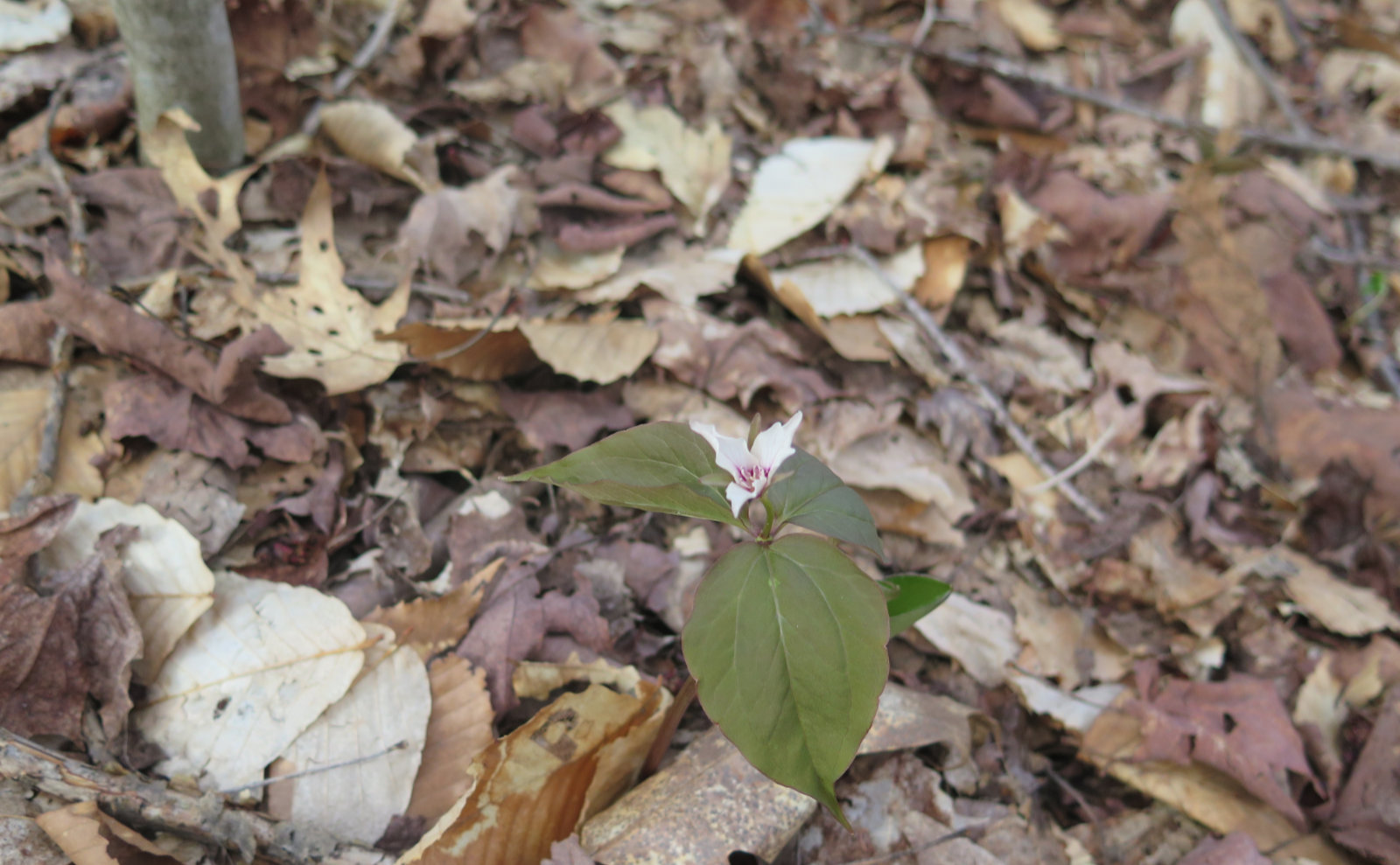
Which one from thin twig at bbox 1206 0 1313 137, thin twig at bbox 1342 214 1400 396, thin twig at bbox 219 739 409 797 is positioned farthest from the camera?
thin twig at bbox 1206 0 1313 137

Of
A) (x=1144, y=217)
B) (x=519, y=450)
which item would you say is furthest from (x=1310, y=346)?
(x=519, y=450)

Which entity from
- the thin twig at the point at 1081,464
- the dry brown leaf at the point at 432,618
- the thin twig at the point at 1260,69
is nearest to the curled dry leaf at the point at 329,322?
the dry brown leaf at the point at 432,618

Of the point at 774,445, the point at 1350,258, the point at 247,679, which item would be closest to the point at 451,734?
the point at 247,679

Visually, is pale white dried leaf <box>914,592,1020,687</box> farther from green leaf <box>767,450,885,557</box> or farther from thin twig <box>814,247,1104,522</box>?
green leaf <box>767,450,885,557</box>

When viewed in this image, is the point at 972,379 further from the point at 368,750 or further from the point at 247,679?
the point at 247,679

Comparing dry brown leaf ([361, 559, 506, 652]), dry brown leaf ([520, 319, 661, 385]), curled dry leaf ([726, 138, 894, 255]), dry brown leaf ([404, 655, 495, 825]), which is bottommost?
dry brown leaf ([404, 655, 495, 825])

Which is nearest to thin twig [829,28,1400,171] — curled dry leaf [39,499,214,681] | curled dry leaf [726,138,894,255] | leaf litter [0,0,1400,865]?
leaf litter [0,0,1400,865]
